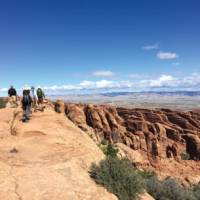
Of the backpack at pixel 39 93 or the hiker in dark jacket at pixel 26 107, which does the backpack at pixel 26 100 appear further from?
the backpack at pixel 39 93

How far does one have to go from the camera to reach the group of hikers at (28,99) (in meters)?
17.1

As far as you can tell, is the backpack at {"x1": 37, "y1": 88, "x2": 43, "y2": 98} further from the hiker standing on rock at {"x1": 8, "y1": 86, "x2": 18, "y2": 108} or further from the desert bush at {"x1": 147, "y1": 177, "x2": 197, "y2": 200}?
the desert bush at {"x1": 147, "y1": 177, "x2": 197, "y2": 200}

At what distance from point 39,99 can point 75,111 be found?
176 feet

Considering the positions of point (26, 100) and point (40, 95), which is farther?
point (40, 95)

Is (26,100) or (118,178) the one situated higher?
(26,100)

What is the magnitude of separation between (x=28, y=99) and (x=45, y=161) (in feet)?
17.1

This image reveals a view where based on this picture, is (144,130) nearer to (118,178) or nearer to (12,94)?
(12,94)

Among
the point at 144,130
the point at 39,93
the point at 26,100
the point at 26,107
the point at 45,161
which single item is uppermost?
the point at 39,93

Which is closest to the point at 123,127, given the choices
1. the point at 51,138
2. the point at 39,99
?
the point at 39,99

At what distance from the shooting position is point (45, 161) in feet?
43.0

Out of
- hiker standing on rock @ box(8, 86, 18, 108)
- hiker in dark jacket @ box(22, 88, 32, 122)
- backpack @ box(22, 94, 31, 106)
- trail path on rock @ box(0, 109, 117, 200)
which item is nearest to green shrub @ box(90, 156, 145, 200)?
trail path on rock @ box(0, 109, 117, 200)

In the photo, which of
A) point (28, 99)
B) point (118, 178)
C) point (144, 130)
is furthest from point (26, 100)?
point (144, 130)

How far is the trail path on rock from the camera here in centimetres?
1112

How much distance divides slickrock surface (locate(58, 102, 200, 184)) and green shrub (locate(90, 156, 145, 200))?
42198 mm
